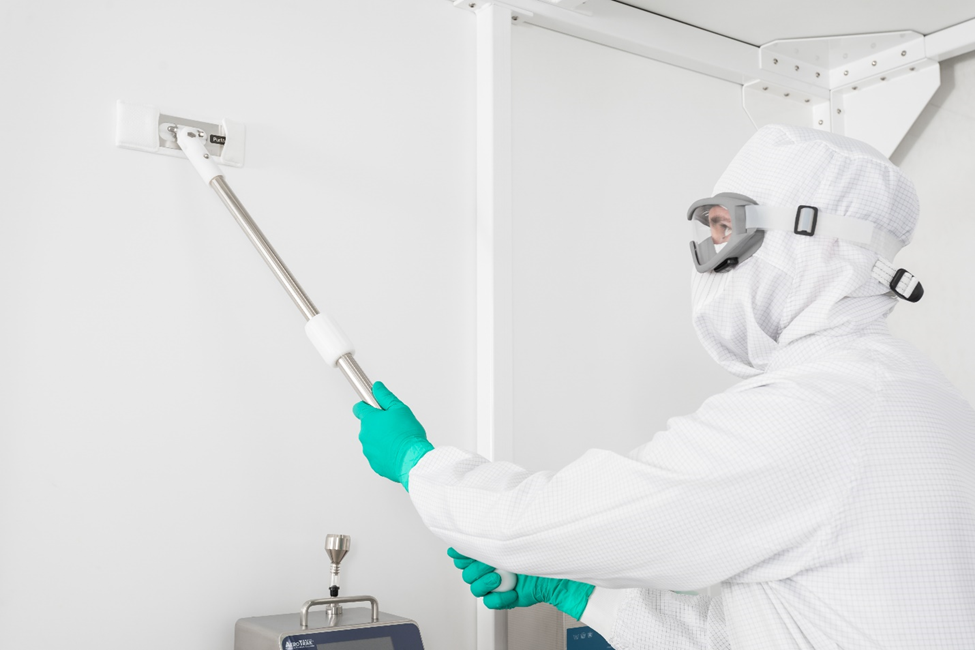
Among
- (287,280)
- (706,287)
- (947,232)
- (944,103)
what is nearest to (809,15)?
(944,103)

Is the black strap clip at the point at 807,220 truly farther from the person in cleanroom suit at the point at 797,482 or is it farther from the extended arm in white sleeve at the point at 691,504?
the extended arm in white sleeve at the point at 691,504

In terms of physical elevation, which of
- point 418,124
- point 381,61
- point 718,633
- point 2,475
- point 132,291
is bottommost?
point 718,633

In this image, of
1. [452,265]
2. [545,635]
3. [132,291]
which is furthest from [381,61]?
[545,635]

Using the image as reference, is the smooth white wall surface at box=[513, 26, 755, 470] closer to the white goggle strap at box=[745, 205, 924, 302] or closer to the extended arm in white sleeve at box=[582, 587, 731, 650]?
the extended arm in white sleeve at box=[582, 587, 731, 650]

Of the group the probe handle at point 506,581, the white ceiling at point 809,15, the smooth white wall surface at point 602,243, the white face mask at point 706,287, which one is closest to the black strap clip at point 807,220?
the white face mask at point 706,287

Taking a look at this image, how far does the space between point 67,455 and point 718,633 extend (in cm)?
92

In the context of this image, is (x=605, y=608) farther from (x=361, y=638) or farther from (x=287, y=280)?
(x=287, y=280)

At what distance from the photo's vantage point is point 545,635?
1.54 meters

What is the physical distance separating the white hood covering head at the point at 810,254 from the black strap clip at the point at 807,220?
13 millimetres

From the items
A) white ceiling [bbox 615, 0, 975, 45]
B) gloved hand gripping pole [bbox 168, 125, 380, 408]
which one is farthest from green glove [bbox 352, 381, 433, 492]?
white ceiling [bbox 615, 0, 975, 45]

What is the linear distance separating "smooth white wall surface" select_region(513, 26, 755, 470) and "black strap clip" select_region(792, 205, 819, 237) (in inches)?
28.3

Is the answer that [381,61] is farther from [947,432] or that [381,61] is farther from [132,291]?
[947,432]

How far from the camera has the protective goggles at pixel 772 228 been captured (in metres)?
1.04

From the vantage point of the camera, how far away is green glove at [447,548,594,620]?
3.91 ft
